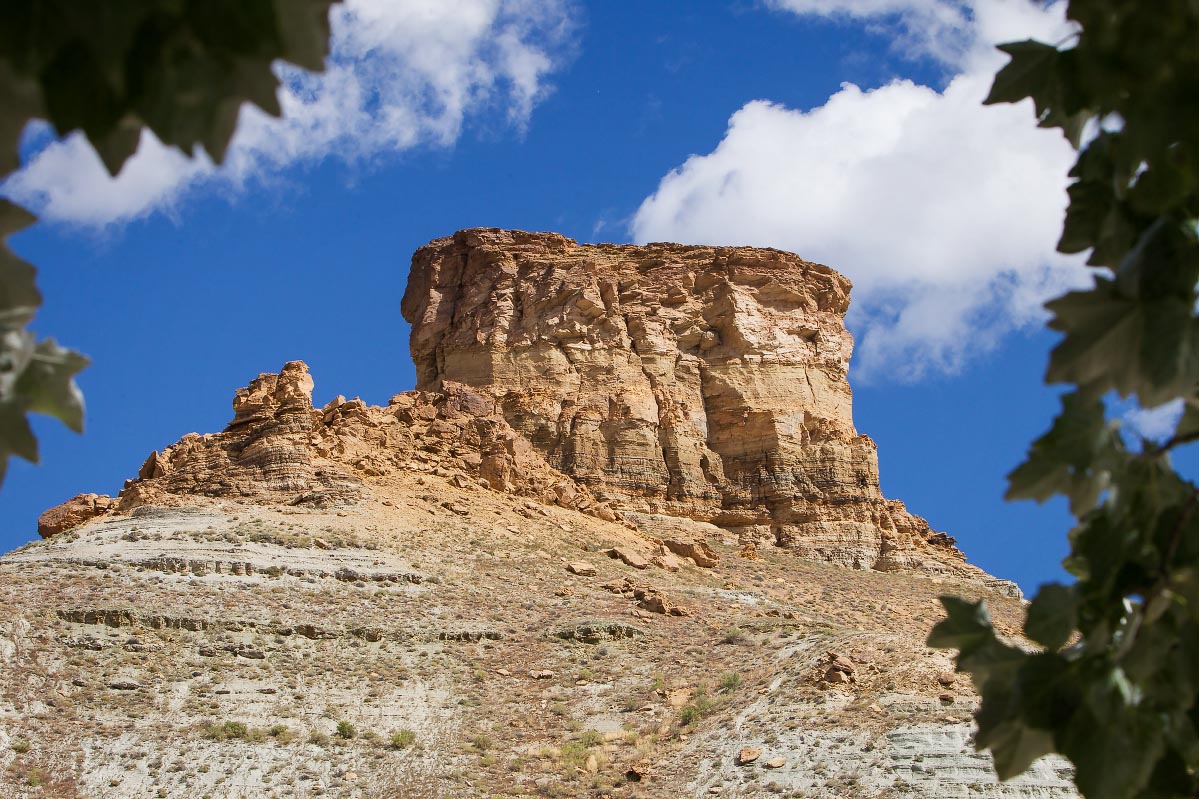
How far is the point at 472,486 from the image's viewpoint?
43.9m

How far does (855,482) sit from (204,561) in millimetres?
33213

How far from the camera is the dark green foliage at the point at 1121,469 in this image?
8.07ft

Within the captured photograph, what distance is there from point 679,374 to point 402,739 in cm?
3823

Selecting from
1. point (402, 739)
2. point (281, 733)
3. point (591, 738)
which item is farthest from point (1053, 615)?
point (281, 733)

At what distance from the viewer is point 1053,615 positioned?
2.75 m

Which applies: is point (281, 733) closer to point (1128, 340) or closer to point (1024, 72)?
point (1024, 72)

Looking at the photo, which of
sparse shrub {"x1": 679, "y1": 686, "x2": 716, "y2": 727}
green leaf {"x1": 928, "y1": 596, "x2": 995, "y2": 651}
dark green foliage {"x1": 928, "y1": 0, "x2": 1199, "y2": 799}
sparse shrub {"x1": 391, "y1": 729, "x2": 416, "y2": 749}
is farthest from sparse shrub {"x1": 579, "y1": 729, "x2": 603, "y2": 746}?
green leaf {"x1": 928, "y1": 596, "x2": 995, "y2": 651}

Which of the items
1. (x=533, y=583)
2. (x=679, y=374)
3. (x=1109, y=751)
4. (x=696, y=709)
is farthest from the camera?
(x=679, y=374)

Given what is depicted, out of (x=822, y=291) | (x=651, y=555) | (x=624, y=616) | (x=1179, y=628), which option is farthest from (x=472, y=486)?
(x=1179, y=628)

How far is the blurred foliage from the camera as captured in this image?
1.99 m

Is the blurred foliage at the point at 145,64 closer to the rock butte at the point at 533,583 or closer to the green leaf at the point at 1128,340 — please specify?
the green leaf at the point at 1128,340

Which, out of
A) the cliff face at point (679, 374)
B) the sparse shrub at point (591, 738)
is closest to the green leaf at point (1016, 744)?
the sparse shrub at point (591, 738)

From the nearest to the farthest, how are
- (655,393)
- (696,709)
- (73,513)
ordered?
(696,709) → (73,513) → (655,393)

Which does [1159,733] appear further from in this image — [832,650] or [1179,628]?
[832,650]
